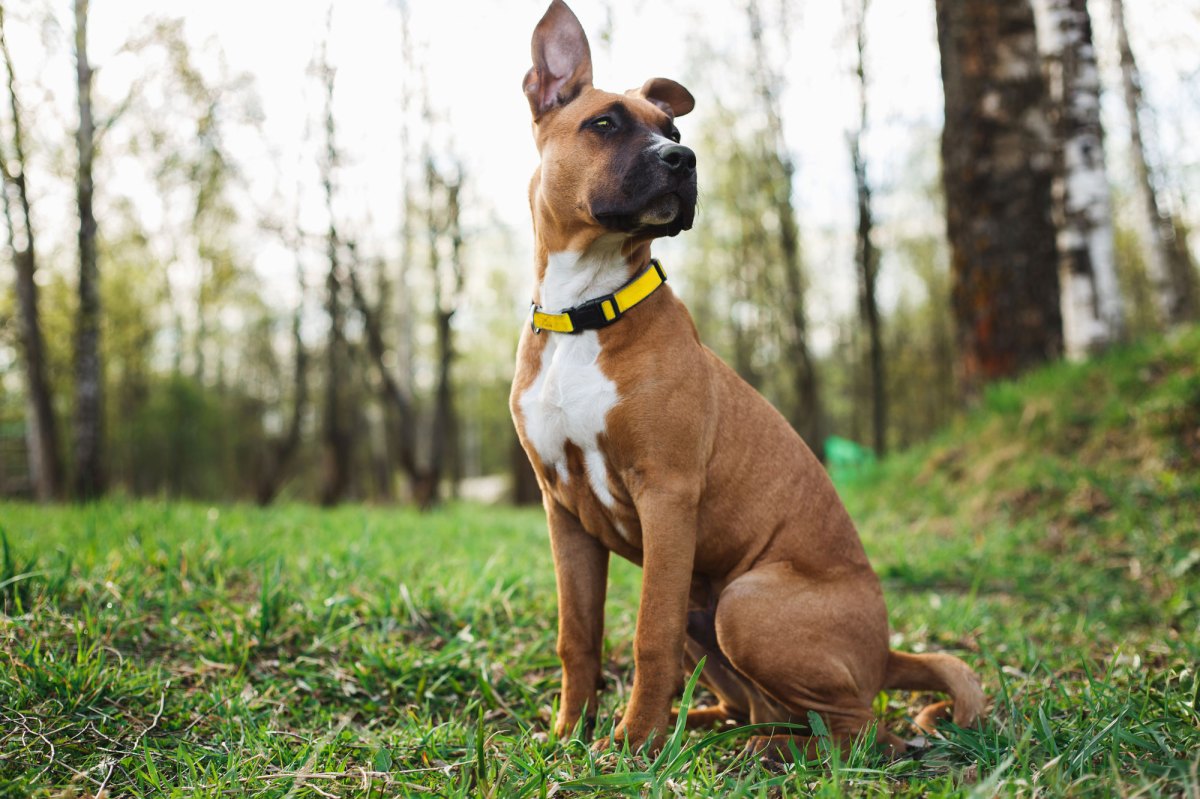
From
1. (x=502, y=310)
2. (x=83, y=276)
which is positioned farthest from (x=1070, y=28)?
(x=502, y=310)

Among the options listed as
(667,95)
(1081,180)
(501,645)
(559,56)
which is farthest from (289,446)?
(559,56)

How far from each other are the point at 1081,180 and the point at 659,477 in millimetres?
6528

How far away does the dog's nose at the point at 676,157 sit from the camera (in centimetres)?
291

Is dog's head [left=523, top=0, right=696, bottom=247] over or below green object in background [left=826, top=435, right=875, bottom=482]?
over

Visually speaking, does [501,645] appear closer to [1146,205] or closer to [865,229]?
[865,229]

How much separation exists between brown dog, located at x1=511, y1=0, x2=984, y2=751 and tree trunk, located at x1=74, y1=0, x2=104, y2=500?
1076 cm

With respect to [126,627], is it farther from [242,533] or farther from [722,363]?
[722,363]

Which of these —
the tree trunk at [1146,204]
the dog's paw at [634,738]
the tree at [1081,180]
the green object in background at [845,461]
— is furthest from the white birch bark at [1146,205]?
the dog's paw at [634,738]

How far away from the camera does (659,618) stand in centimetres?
282

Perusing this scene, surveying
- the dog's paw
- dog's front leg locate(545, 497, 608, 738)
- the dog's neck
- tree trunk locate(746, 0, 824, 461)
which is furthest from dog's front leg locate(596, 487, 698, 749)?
tree trunk locate(746, 0, 824, 461)

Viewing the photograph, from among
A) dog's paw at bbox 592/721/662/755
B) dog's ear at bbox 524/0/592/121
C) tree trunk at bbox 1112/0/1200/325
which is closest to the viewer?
dog's paw at bbox 592/721/662/755

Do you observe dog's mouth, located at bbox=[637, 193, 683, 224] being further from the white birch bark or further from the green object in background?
the white birch bark

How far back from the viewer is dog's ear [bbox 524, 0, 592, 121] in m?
3.30

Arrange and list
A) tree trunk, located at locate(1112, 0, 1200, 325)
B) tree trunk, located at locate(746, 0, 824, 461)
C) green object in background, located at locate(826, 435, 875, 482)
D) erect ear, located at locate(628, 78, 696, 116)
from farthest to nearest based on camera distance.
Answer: tree trunk, located at locate(746, 0, 824, 461)
tree trunk, located at locate(1112, 0, 1200, 325)
green object in background, located at locate(826, 435, 875, 482)
erect ear, located at locate(628, 78, 696, 116)
